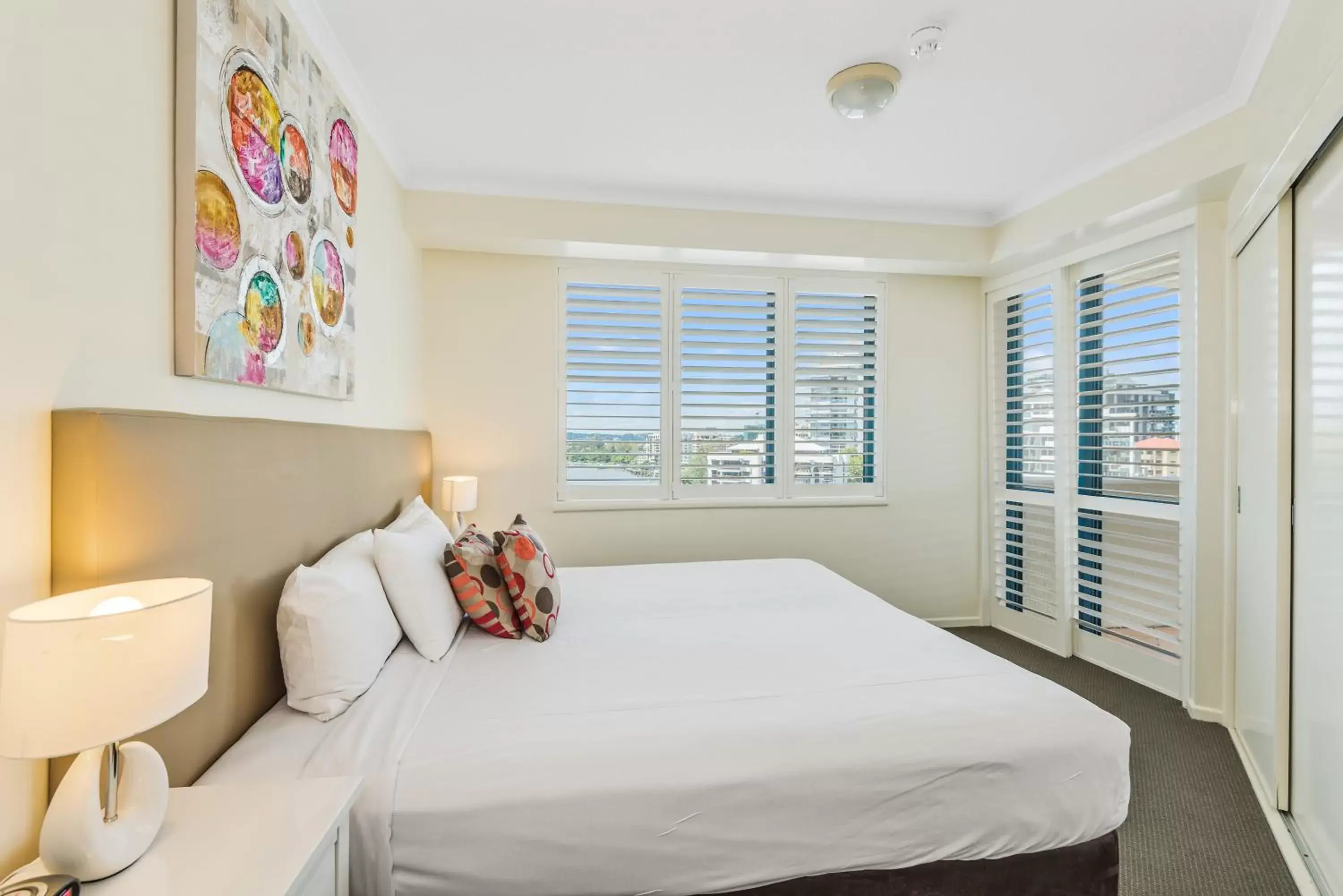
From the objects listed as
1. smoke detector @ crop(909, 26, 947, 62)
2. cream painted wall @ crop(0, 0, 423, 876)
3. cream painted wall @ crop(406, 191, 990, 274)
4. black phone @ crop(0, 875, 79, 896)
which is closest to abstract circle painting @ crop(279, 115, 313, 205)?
cream painted wall @ crop(0, 0, 423, 876)

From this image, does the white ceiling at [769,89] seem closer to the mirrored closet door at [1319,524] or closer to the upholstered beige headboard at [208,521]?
the mirrored closet door at [1319,524]

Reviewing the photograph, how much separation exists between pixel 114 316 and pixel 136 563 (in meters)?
0.46

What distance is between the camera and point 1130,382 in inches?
122

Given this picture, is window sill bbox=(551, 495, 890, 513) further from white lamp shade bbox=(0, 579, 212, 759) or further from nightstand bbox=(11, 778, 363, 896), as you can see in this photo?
white lamp shade bbox=(0, 579, 212, 759)

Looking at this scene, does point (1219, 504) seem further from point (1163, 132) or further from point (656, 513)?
point (656, 513)

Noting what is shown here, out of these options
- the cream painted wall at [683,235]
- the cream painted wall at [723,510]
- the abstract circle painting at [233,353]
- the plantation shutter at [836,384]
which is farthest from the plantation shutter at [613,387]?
the abstract circle painting at [233,353]

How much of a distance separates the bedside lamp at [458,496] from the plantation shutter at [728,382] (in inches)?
47.7

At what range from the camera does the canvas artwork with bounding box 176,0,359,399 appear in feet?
4.47

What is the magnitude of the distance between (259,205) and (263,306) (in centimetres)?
25

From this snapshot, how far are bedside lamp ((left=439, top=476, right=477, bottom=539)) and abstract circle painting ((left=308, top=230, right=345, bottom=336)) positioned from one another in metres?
1.22

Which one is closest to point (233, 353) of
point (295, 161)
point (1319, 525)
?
point (295, 161)

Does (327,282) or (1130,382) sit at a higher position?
(327,282)

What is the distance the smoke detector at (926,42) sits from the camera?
79.7 inches

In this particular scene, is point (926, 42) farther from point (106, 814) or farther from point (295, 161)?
point (106, 814)
